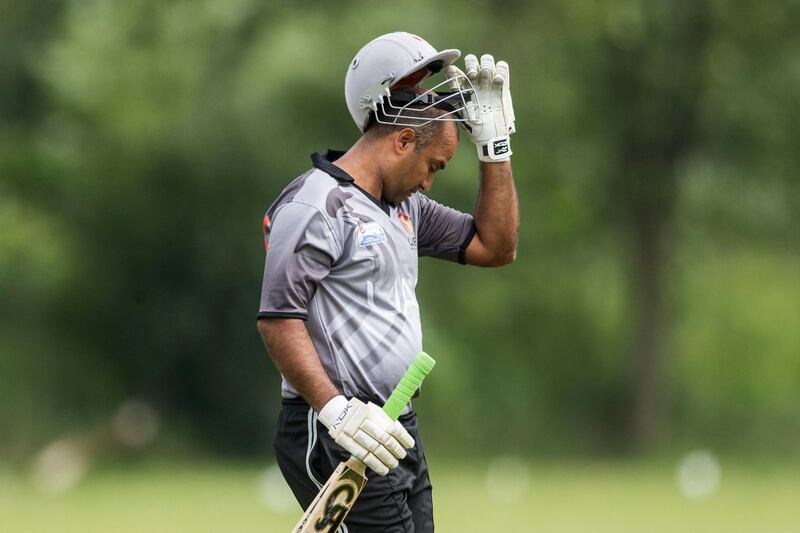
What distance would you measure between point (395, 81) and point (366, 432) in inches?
48.3

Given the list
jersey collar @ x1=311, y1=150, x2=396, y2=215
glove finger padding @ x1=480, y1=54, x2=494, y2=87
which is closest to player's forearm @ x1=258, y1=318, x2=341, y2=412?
jersey collar @ x1=311, y1=150, x2=396, y2=215

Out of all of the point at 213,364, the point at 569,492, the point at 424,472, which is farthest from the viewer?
the point at 213,364

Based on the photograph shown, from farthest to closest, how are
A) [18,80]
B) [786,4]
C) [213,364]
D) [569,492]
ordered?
1. [18,80]
2. [786,4]
3. [213,364]
4. [569,492]

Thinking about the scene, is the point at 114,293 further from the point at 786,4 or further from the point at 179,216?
the point at 786,4

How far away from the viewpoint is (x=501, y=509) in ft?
43.7

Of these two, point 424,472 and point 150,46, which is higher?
point 150,46

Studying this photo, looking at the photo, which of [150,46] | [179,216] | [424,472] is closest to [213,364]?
[179,216]

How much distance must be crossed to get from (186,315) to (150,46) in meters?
3.38

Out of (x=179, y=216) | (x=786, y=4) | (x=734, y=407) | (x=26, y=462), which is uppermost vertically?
(x=786, y=4)

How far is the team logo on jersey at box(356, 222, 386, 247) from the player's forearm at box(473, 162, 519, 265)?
709 millimetres

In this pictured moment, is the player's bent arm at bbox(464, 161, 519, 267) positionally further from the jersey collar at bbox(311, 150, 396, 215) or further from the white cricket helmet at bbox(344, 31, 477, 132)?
the jersey collar at bbox(311, 150, 396, 215)

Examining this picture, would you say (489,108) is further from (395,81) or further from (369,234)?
(369,234)

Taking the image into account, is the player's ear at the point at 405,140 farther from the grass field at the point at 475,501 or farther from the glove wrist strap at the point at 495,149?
the grass field at the point at 475,501

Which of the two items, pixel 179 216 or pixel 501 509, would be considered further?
pixel 179 216
